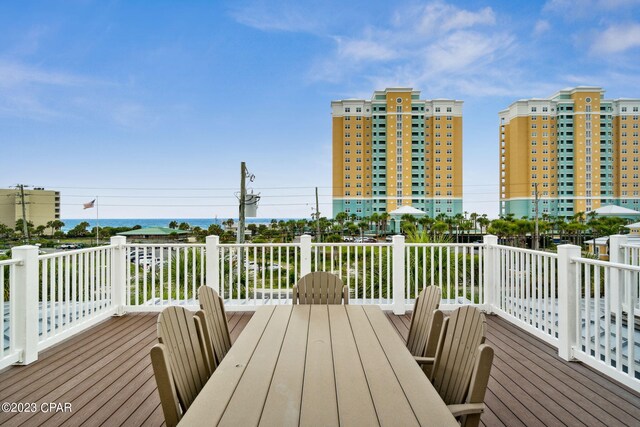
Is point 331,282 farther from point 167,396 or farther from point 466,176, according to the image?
point 466,176

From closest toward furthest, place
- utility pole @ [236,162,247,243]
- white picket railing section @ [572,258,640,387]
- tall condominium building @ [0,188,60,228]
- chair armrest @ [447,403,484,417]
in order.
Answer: chair armrest @ [447,403,484,417] → white picket railing section @ [572,258,640,387] → utility pole @ [236,162,247,243] → tall condominium building @ [0,188,60,228]

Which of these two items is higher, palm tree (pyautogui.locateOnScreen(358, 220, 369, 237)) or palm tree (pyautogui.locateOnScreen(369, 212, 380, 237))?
palm tree (pyautogui.locateOnScreen(369, 212, 380, 237))

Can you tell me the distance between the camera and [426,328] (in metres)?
2.25

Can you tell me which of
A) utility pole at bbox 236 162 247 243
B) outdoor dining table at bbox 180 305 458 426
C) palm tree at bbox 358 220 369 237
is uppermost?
utility pole at bbox 236 162 247 243

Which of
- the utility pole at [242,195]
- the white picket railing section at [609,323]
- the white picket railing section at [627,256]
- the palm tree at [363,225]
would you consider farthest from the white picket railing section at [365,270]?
the palm tree at [363,225]

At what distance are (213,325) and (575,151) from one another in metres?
62.6

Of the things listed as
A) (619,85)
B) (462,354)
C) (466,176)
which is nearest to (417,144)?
(466,176)

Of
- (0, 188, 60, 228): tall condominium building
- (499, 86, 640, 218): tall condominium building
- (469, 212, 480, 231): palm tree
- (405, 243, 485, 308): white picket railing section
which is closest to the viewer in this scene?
(405, 243, 485, 308): white picket railing section

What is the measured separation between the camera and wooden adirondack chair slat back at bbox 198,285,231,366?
2.30 metres

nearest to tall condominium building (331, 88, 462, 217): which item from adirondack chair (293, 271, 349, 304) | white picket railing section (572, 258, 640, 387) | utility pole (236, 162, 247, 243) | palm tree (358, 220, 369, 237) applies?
palm tree (358, 220, 369, 237)

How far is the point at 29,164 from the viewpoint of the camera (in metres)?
33.9

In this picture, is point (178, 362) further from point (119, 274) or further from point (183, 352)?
point (119, 274)

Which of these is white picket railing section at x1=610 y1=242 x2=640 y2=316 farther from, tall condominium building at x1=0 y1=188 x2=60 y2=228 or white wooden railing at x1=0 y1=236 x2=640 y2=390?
tall condominium building at x1=0 y1=188 x2=60 y2=228

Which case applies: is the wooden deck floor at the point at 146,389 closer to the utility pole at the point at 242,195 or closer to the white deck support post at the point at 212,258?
the white deck support post at the point at 212,258
